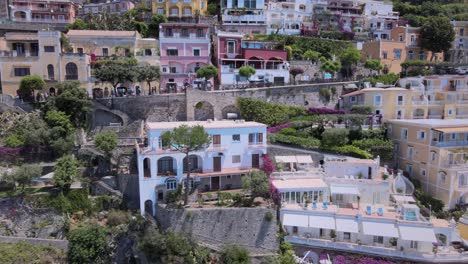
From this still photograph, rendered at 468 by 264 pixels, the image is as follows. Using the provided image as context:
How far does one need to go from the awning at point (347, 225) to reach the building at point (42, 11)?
5076 centimetres

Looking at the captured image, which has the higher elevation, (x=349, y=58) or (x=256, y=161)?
(x=349, y=58)

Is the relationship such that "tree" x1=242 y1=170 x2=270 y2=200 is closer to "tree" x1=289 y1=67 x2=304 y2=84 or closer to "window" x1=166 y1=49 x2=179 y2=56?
"tree" x1=289 y1=67 x2=304 y2=84

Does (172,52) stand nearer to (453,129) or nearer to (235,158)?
(235,158)

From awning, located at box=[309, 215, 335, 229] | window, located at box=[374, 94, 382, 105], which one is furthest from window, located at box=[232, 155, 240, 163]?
window, located at box=[374, 94, 382, 105]

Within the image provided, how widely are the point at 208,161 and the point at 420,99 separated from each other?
22815 mm

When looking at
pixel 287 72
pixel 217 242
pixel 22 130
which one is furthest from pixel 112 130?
pixel 287 72

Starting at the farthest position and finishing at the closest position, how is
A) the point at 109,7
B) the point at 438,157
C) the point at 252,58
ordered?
the point at 109,7, the point at 252,58, the point at 438,157

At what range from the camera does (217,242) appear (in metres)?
24.8

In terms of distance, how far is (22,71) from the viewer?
123 feet

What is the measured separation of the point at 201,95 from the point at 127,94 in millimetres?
7406

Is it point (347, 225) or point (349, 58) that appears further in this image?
point (349, 58)

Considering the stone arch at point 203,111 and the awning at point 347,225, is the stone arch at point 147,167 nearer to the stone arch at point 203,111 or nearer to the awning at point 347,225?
the stone arch at point 203,111

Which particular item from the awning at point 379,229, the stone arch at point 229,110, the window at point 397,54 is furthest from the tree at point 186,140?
the window at point 397,54

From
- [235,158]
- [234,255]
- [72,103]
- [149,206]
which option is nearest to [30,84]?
[72,103]
